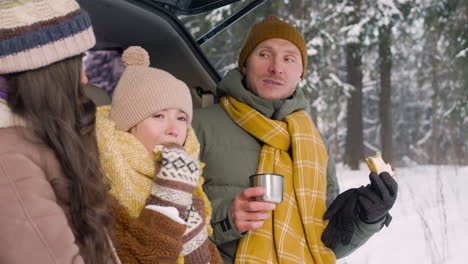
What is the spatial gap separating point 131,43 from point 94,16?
41 cm

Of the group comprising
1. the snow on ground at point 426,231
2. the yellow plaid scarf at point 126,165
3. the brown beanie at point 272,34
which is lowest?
the snow on ground at point 426,231

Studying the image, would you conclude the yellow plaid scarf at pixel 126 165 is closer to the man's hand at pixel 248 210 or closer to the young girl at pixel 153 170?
the young girl at pixel 153 170

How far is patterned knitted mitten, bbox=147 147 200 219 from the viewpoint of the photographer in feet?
4.89

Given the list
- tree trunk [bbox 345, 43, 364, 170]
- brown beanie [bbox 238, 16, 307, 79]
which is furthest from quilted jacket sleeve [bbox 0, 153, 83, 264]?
tree trunk [bbox 345, 43, 364, 170]

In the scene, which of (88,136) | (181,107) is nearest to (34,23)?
(88,136)

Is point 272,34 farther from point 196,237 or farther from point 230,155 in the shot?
point 196,237

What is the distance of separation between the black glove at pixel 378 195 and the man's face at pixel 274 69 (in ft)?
2.03

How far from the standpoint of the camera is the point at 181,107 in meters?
1.82

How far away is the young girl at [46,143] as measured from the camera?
3.44 feet

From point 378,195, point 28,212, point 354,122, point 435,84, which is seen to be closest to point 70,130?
point 28,212

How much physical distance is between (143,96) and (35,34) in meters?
0.66

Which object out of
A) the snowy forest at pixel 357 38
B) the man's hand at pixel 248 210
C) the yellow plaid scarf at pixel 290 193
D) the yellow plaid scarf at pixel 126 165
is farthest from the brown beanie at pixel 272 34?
the snowy forest at pixel 357 38

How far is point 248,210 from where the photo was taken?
2.00 metres

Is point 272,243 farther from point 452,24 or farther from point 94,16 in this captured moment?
point 452,24
